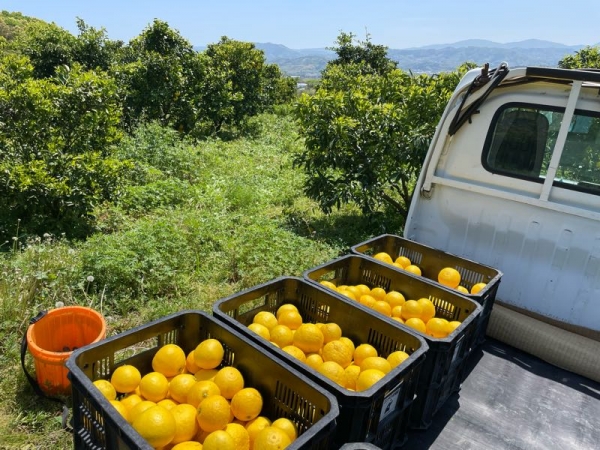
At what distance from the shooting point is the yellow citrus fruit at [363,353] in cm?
206

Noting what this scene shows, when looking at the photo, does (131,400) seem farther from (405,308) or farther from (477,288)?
(477,288)

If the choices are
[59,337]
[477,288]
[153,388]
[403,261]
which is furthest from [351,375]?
[59,337]

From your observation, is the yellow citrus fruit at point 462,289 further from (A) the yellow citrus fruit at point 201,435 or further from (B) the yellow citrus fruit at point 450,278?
(A) the yellow citrus fruit at point 201,435

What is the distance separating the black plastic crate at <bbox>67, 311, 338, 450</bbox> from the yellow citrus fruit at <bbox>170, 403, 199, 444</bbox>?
21cm

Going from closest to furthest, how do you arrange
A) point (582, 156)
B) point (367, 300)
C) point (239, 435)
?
point (239, 435) < point (367, 300) < point (582, 156)

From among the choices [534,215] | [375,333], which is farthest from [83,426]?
[534,215]

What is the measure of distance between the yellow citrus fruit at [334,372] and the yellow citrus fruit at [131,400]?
746 mm

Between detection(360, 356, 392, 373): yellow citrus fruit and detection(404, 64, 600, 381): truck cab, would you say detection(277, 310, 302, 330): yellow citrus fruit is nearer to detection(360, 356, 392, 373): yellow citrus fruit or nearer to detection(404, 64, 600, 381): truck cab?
detection(360, 356, 392, 373): yellow citrus fruit

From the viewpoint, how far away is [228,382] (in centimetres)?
176

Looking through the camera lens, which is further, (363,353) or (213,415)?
(363,353)

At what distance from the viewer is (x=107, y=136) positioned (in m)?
5.66

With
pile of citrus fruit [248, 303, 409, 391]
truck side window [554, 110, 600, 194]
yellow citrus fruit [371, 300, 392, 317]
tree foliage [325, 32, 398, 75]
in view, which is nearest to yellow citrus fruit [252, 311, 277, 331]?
pile of citrus fruit [248, 303, 409, 391]

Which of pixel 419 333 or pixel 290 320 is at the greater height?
pixel 419 333

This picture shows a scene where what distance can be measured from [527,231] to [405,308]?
1199 mm
